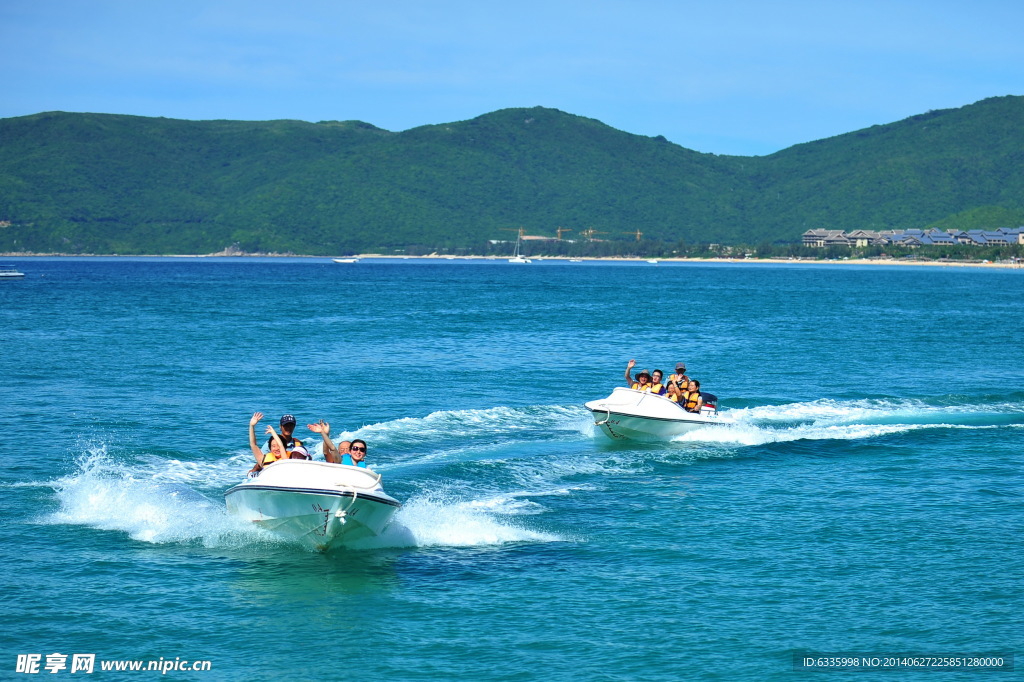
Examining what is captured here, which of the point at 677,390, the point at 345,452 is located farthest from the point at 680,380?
the point at 345,452

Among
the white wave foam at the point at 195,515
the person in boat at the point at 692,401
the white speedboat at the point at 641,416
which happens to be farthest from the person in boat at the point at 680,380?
the white wave foam at the point at 195,515

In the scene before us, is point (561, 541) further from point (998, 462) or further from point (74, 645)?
point (998, 462)

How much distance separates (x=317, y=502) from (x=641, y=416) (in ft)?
38.7

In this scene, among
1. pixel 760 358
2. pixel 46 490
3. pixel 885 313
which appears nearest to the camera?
pixel 46 490

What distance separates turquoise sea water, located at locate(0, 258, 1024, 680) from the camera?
42.7ft

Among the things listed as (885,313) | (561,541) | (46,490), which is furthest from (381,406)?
(885,313)

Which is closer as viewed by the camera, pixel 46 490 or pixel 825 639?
pixel 825 639

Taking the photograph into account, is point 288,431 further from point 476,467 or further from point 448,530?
point 476,467

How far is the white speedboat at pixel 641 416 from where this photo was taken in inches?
1011

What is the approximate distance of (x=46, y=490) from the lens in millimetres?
19906

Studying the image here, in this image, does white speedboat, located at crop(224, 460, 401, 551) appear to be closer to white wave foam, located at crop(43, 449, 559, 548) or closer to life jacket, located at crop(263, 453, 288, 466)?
life jacket, located at crop(263, 453, 288, 466)

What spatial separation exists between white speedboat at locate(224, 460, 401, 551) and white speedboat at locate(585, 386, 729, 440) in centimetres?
1042

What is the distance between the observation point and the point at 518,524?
18.2 m

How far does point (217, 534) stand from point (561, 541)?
5.72m
